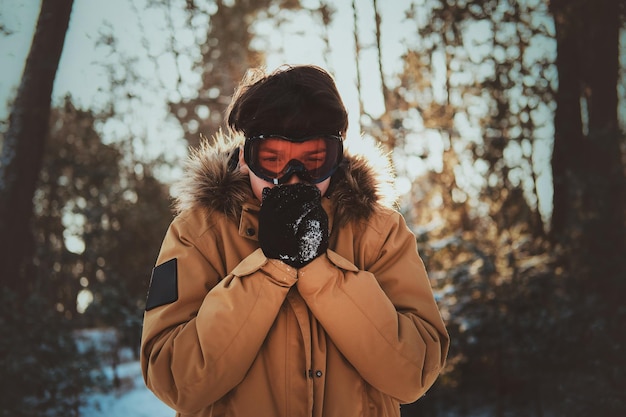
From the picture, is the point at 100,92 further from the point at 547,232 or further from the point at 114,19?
the point at 547,232

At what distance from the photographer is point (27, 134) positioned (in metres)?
4.64

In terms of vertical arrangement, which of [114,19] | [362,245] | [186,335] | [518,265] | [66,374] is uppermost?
[114,19]

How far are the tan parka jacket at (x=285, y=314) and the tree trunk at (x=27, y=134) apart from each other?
3.53 metres

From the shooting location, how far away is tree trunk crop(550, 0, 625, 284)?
4.39 meters

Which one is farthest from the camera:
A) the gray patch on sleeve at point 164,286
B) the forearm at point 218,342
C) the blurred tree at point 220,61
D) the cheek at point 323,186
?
the blurred tree at point 220,61

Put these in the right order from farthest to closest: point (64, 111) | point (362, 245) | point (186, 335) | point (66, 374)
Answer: point (64, 111)
point (66, 374)
point (362, 245)
point (186, 335)

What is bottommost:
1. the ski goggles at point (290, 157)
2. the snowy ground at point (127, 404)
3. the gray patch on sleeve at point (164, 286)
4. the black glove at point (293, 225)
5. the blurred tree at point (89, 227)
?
the snowy ground at point (127, 404)

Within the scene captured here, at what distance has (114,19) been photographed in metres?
5.16

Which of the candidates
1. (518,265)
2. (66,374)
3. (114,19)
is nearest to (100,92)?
(114,19)

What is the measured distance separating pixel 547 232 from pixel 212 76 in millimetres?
4508

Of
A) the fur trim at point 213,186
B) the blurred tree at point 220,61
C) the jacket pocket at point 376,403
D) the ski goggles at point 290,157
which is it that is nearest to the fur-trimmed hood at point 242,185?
the fur trim at point 213,186

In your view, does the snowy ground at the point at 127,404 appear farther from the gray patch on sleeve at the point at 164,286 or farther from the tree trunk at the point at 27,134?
the gray patch on sleeve at the point at 164,286

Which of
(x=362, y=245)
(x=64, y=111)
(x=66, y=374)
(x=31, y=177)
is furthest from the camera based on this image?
(x=64, y=111)

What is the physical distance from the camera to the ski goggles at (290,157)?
1.59 m
